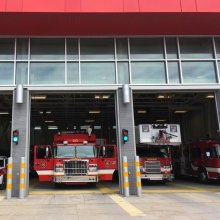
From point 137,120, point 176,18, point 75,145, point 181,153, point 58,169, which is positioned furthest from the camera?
point 137,120

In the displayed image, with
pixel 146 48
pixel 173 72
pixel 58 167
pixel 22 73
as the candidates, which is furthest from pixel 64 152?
pixel 173 72

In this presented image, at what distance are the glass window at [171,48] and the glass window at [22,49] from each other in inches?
288

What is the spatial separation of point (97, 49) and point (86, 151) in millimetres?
5751

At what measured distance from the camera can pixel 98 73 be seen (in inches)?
513

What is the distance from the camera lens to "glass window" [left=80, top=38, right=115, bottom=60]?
1320 cm

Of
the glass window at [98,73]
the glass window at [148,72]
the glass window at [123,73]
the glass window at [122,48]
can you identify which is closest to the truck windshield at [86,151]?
the glass window at [98,73]

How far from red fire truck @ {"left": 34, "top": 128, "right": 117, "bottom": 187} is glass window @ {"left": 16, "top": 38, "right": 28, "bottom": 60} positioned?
511cm

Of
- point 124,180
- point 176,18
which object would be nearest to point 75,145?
point 124,180

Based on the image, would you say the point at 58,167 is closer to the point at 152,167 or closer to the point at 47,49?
the point at 152,167

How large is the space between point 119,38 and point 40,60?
4228 mm

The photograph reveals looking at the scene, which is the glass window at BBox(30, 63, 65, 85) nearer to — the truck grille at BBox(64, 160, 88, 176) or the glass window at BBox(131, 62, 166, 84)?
the glass window at BBox(131, 62, 166, 84)
